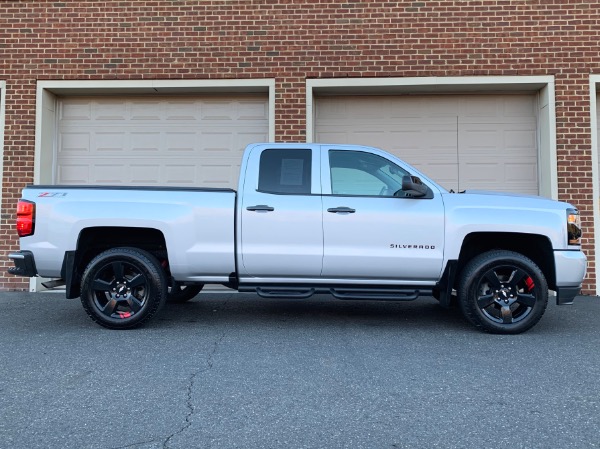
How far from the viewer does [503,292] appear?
5.12m

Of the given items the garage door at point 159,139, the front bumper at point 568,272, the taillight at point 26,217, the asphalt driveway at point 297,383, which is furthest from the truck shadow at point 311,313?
the garage door at point 159,139

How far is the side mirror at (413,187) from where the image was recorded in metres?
4.96

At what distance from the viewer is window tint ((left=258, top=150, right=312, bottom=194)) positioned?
531cm

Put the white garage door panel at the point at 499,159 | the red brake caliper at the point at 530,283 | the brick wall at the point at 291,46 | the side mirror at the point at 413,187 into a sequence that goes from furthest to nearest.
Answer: the white garage door panel at the point at 499,159
the brick wall at the point at 291,46
the red brake caliper at the point at 530,283
the side mirror at the point at 413,187

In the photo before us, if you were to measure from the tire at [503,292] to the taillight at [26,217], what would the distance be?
451 cm

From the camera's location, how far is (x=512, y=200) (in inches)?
206

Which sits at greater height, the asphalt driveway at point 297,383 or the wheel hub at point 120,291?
the wheel hub at point 120,291

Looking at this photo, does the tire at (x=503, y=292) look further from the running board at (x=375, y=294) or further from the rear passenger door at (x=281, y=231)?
the rear passenger door at (x=281, y=231)

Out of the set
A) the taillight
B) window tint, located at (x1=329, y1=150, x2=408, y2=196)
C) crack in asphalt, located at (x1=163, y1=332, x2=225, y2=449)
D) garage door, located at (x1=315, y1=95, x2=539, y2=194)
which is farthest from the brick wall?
crack in asphalt, located at (x1=163, y1=332, x2=225, y2=449)

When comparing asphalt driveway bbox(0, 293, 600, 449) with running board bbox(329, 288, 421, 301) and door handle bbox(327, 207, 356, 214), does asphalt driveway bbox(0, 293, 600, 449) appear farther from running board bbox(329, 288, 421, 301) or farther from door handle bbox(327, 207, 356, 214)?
door handle bbox(327, 207, 356, 214)

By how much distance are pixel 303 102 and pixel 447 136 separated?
101 inches

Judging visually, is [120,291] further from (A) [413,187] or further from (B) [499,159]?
(B) [499,159]

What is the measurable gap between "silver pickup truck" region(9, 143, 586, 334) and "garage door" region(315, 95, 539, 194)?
3.33 m

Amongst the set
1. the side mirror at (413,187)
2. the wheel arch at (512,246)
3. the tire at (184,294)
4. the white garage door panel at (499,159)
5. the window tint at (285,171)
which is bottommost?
the tire at (184,294)
